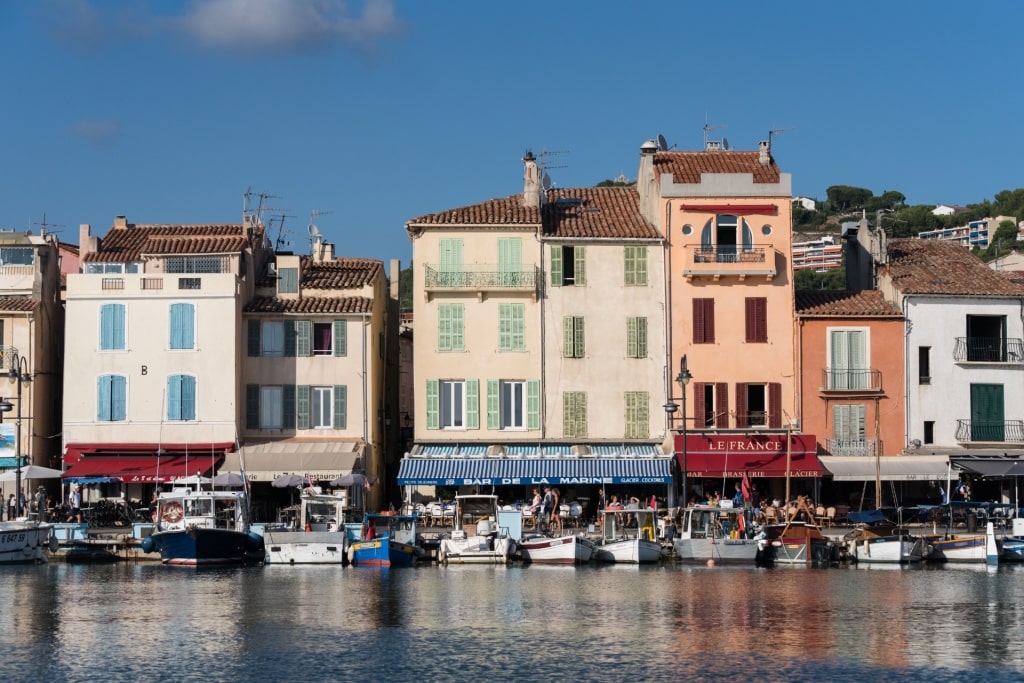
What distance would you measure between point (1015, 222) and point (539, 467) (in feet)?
419

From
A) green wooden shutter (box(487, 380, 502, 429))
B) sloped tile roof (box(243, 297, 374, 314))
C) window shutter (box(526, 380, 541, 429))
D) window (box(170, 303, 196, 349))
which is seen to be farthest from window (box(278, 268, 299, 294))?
window shutter (box(526, 380, 541, 429))

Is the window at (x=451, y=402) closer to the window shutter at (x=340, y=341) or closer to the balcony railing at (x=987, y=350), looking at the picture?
the window shutter at (x=340, y=341)

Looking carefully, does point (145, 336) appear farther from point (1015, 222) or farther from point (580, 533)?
point (1015, 222)

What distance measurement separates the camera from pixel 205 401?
67.6 meters

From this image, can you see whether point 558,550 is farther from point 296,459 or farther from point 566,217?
point 566,217

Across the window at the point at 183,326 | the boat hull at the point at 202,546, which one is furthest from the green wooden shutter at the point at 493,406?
the window at the point at 183,326

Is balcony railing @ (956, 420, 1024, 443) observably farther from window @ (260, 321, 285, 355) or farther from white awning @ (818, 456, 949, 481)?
window @ (260, 321, 285, 355)

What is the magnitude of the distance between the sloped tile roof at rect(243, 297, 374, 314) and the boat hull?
10787mm

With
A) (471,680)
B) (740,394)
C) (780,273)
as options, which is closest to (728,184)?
(780,273)

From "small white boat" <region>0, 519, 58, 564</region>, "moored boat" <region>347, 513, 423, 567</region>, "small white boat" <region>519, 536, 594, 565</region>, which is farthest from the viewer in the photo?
"small white boat" <region>0, 519, 58, 564</region>

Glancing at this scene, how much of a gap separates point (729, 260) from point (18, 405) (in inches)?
1086

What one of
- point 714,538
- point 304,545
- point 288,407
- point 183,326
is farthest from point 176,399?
point 714,538

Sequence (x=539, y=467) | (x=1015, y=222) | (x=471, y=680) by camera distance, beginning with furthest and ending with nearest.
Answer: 1. (x=1015, y=222)
2. (x=539, y=467)
3. (x=471, y=680)

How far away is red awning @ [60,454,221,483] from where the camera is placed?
6538 cm
